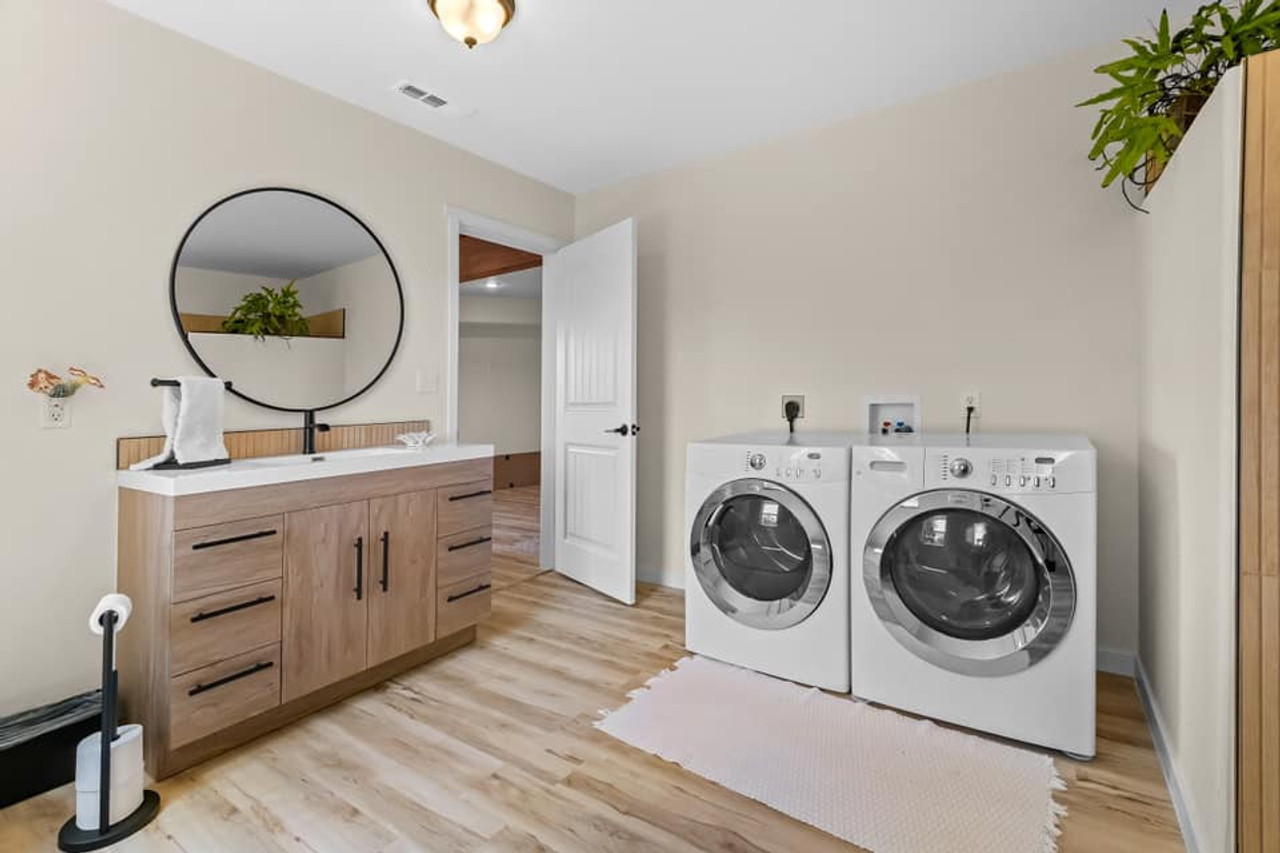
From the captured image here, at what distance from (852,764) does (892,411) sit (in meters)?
1.54

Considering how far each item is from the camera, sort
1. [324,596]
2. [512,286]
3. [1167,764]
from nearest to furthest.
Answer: [1167,764] → [324,596] → [512,286]

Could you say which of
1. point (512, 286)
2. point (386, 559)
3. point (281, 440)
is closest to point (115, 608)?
point (386, 559)

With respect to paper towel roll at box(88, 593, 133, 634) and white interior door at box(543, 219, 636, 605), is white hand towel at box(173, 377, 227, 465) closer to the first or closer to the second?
paper towel roll at box(88, 593, 133, 634)

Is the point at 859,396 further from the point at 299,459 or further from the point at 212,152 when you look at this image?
the point at 212,152

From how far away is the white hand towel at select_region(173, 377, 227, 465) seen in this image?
1.87m

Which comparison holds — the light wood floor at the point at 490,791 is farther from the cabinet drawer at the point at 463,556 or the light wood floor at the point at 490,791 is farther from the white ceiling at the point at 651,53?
the white ceiling at the point at 651,53

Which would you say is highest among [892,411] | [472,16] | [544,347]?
[472,16]

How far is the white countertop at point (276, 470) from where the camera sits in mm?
1683

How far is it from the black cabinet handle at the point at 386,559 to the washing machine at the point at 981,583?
171 centimetres

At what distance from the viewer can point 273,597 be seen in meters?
1.85

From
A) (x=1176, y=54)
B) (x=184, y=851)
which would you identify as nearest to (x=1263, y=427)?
(x=1176, y=54)

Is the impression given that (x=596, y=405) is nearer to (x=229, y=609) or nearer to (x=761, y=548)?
(x=761, y=548)

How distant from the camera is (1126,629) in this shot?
7.41 feet

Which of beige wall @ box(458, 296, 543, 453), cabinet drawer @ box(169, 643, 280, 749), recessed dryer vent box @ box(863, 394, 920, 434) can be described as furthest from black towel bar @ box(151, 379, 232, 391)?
beige wall @ box(458, 296, 543, 453)
